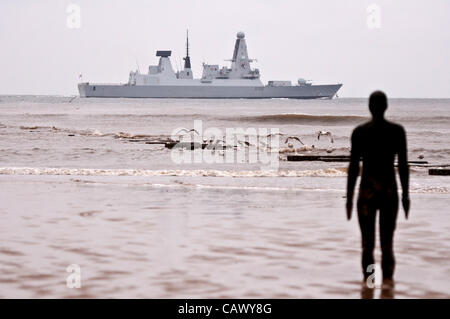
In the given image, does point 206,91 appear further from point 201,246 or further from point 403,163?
point 403,163

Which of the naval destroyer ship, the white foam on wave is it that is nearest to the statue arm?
the white foam on wave

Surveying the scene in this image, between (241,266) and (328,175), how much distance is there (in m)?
12.0

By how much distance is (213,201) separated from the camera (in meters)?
13.0

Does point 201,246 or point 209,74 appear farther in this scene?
point 209,74

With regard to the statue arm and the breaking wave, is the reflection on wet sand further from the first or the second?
the breaking wave

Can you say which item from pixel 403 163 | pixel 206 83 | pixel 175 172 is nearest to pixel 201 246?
pixel 403 163

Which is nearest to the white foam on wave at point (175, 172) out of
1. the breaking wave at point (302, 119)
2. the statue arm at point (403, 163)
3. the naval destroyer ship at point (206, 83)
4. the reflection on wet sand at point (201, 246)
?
the reflection on wet sand at point (201, 246)

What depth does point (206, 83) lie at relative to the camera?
175 meters

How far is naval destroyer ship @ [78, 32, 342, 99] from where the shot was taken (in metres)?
176

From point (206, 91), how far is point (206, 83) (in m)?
1.93

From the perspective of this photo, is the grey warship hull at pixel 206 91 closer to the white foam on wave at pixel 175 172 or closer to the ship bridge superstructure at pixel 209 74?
the ship bridge superstructure at pixel 209 74

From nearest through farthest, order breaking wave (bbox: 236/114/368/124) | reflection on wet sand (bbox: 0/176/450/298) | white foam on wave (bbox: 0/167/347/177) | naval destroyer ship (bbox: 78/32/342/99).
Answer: reflection on wet sand (bbox: 0/176/450/298) → white foam on wave (bbox: 0/167/347/177) → breaking wave (bbox: 236/114/368/124) → naval destroyer ship (bbox: 78/32/342/99)

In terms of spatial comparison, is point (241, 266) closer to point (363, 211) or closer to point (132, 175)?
point (363, 211)
